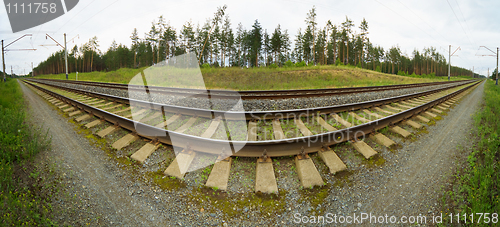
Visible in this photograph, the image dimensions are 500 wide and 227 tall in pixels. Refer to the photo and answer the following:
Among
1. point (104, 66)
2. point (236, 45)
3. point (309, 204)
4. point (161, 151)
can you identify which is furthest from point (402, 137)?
point (104, 66)

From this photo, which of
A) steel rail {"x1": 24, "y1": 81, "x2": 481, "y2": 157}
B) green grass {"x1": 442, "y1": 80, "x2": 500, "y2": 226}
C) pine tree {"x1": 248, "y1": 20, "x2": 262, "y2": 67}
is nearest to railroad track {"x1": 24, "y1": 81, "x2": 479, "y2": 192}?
steel rail {"x1": 24, "y1": 81, "x2": 481, "y2": 157}

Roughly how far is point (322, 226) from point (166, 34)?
5397 centimetres

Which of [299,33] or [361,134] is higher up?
[299,33]

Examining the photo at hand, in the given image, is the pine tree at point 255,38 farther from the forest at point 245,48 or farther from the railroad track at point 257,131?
the railroad track at point 257,131

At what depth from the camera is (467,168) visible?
365 centimetres

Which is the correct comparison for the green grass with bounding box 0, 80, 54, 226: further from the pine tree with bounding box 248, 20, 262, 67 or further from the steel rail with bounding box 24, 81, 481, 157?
the pine tree with bounding box 248, 20, 262, 67

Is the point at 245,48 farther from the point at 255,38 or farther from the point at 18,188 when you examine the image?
the point at 18,188

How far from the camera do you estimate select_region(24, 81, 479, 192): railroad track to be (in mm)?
3436

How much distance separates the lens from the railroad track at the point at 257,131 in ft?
11.3

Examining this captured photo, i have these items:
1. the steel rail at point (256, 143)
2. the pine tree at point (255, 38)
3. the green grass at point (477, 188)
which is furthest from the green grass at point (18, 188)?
the pine tree at point (255, 38)

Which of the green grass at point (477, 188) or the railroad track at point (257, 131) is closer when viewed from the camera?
the green grass at point (477, 188)

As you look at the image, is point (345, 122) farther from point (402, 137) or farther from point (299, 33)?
Result: point (299, 33)

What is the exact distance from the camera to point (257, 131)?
16.2 feet

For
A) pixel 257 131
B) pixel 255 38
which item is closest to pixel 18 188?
pixel 257 131
